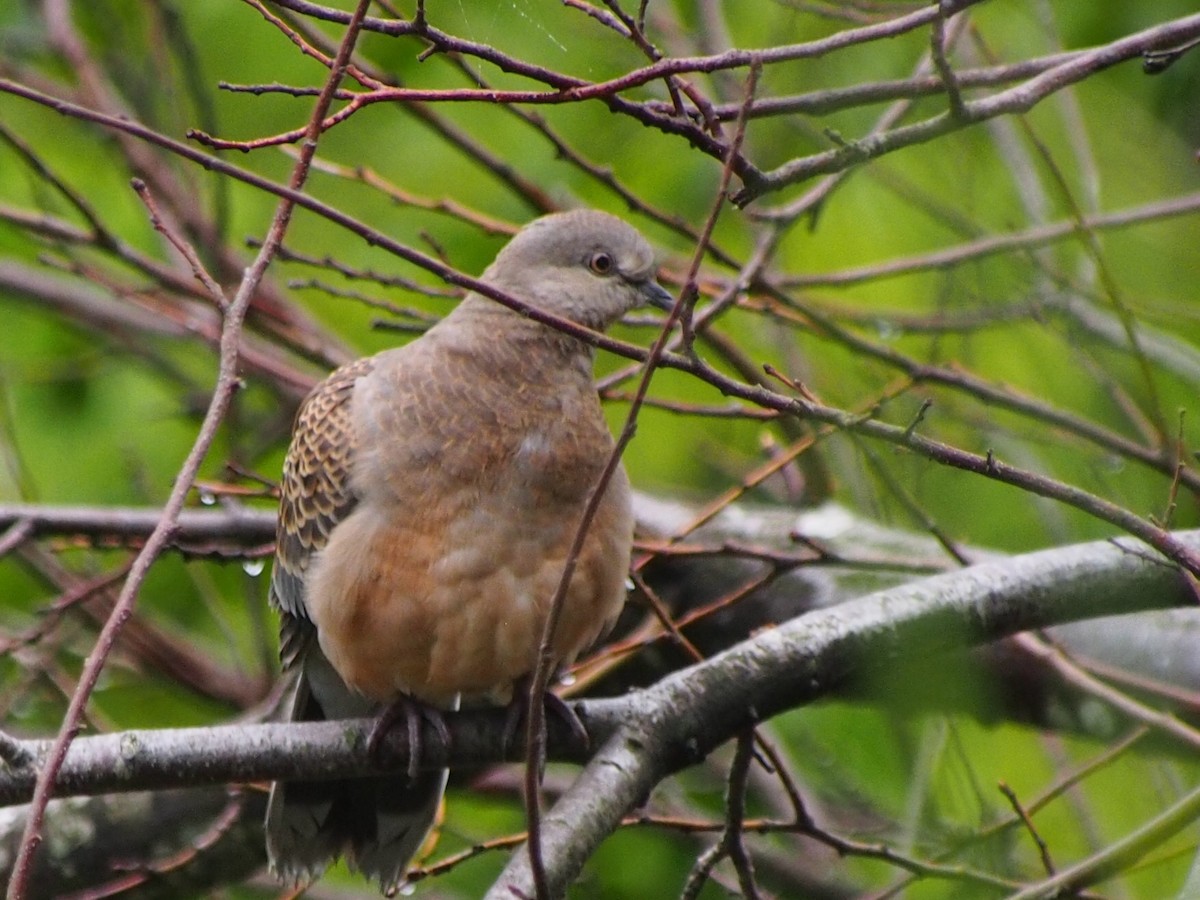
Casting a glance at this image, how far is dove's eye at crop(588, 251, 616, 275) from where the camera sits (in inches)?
151

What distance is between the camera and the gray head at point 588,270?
3834 mm

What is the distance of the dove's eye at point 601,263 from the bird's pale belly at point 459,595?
30.5 inches

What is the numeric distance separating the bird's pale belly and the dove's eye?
0.77 m

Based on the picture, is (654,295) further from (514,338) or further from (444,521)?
(444,521)

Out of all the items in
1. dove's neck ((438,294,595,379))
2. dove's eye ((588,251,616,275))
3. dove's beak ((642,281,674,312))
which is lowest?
dove's neck ((438,294,595,379))

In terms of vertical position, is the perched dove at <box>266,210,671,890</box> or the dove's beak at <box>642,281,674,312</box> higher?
the dove's beak at <box>642,281,674,312</box>

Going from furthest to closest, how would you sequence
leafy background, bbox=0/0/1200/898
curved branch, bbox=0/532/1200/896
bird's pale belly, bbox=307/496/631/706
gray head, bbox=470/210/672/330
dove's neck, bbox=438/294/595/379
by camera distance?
leafy background, bbox=0/0/1200/898 → gray head, bbox=470/210/672/330 → dove's neck, bbox=438/294/595/379 → bird's pale belly, bbox=307/496/631/706 → curved branch, bbox=0/532/1200/896

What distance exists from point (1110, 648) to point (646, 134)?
8.19 feet

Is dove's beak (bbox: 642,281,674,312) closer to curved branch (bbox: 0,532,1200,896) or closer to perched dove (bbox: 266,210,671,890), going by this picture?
perched dove (bbox: 266,210,671,890)

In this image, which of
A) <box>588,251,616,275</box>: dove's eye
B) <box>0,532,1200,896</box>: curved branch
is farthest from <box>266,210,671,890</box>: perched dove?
<box>0,532,1200,896</box>: curved branch

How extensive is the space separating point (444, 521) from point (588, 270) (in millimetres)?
870

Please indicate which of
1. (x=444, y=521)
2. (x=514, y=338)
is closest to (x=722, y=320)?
(x=514, y=338)

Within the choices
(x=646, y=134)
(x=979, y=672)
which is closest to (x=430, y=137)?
(x=646, y=134)

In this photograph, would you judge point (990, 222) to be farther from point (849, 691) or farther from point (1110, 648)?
point (849, 691)
